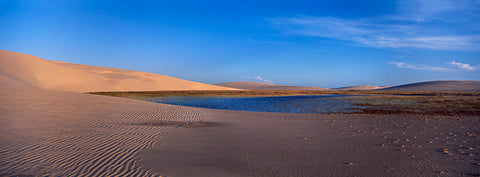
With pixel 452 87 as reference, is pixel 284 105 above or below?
below

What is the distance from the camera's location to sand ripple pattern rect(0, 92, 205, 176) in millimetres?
5281

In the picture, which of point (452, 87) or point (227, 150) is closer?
point (227, 150)

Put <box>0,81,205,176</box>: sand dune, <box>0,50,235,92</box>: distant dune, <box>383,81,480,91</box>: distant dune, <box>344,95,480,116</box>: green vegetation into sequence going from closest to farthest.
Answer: <box>0,81,205,176</box>: sand dune → <box>344,95,480,116</box>: green vegetation → <box>0,50,235,92</box>: distant dune → <box>383,81,480,91</box>: distant dune

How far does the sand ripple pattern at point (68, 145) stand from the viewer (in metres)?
5.28

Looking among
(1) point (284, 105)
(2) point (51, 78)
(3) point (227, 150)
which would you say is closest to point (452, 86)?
(1) point (284, 105)

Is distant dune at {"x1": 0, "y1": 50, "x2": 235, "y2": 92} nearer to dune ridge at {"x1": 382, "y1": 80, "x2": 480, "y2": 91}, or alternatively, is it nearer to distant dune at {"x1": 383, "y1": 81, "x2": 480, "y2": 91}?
distant dune at {"x1": 383, "y1": 81, "x2": 480, "y2": 91}

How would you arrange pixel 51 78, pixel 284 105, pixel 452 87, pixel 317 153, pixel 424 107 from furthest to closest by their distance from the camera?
pixel 452 87
pixel 51 78
pixel 284 105
pixel 424 107
pixel 317 153

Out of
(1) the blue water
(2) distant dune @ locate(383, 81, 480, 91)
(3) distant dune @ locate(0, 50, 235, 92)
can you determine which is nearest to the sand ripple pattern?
(1) the blue water

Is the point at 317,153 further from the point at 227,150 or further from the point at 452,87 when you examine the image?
the point at 452,87

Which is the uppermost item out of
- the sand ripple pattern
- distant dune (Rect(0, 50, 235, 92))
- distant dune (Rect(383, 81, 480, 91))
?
distant dune (Rect(0, 50, 235, 92))

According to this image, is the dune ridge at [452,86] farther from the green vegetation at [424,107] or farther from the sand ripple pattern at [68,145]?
the sand ripple pattern at [68,145]

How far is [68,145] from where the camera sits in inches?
285

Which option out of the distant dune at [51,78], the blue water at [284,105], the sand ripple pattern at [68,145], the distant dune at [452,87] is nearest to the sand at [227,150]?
the sand ripple pattern at [68,145]

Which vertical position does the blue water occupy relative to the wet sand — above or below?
above
